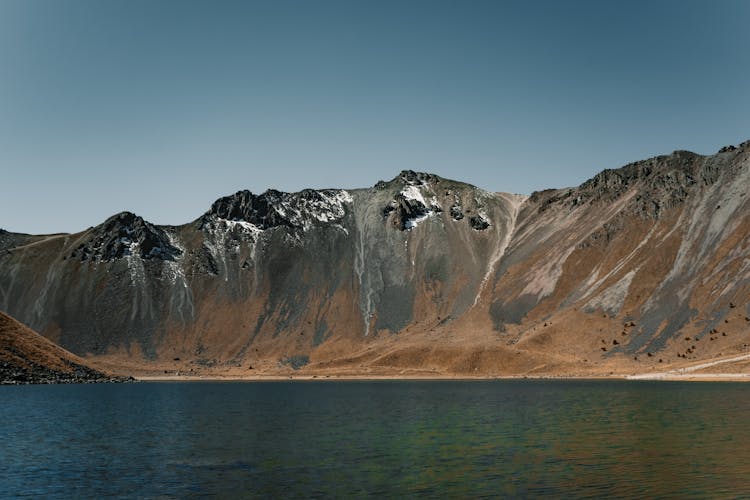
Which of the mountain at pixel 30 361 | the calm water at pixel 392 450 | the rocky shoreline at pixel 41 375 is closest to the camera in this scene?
the calm water at pixel 392 450

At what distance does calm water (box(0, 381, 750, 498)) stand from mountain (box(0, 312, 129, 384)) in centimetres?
5013

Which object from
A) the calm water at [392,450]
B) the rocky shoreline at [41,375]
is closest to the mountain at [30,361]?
the rocky shoreline at [41,375]

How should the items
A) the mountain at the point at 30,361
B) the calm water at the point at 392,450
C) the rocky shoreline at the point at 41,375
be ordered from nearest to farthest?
1. the calm water at the point at 392,450
2. the rocky shoreline at the point at 41,375
3. the mountain at the point at 30,361

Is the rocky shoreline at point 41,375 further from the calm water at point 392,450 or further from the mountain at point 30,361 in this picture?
the calm water at point 392,450

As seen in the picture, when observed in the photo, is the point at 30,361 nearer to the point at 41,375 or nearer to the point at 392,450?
the point at 41,375

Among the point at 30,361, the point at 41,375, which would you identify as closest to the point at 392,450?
the point at 41,375

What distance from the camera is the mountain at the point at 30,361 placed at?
137 m

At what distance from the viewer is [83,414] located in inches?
3369

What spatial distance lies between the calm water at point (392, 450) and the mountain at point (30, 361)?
50.1m

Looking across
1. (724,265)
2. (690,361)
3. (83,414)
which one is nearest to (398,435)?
(83,414)

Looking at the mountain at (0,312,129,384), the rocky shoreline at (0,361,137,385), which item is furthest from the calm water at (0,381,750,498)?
the mountain at (0,312,129,384)

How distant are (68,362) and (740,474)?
487 ft

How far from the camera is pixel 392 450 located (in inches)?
1991

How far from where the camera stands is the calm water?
3750 centimetres
